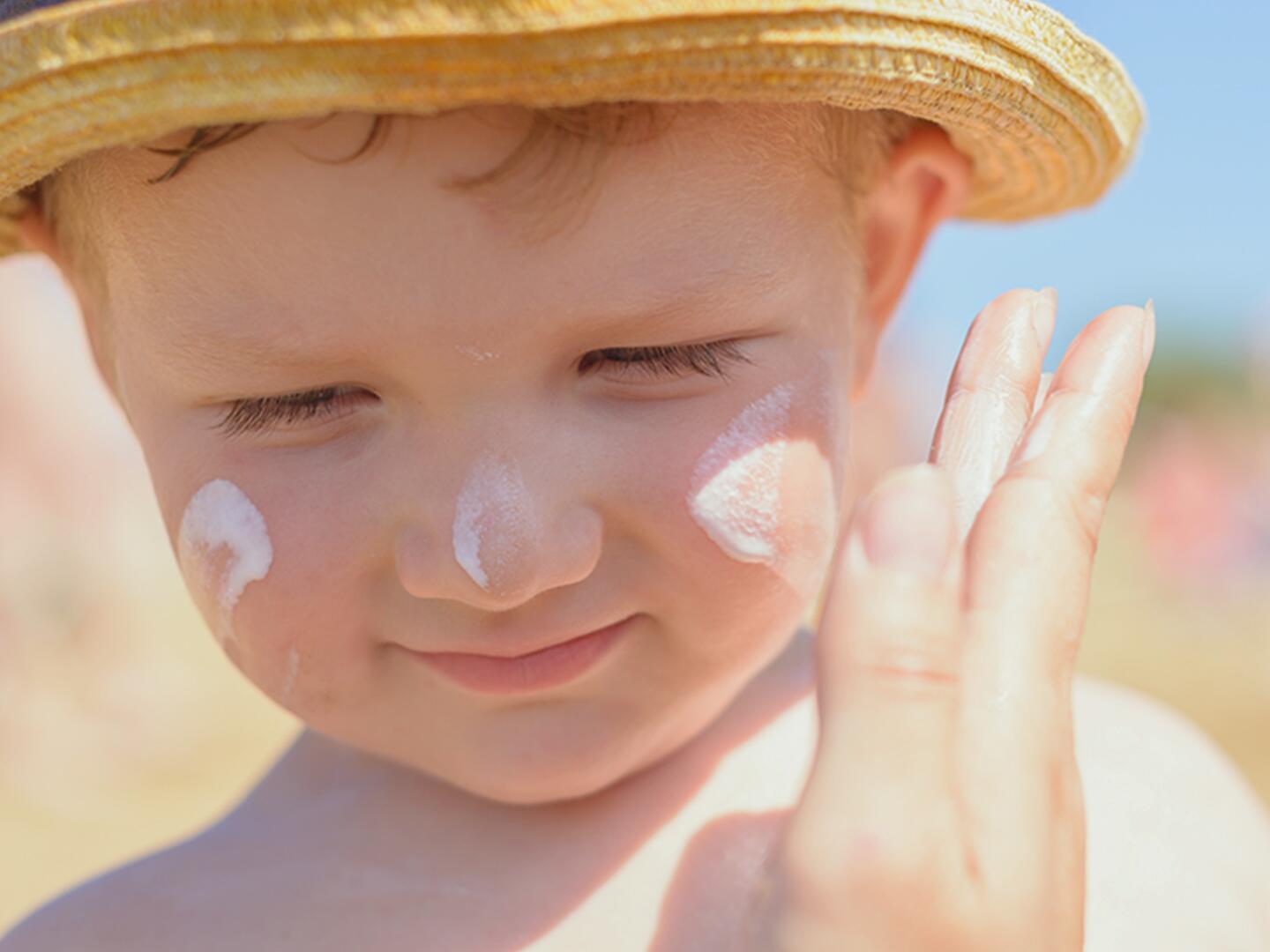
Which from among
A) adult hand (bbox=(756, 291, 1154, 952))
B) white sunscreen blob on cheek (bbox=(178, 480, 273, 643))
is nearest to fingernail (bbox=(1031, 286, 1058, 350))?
adult hand (bbox=(756, 291, 1154, 952))

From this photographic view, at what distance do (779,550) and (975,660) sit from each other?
327 millimetres

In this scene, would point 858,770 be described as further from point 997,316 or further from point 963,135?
point 963,135

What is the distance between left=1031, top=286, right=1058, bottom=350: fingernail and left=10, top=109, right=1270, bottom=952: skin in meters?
0.01

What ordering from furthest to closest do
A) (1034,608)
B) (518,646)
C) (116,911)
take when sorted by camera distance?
(116,911) → (518,646) → (1034,608)

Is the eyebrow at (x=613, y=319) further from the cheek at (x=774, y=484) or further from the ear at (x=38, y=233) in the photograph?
the ear at (x=38, y=233)

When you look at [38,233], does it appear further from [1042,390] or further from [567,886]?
[1042,390]

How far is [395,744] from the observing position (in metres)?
1.49

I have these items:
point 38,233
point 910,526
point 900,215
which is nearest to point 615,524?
point 910,526

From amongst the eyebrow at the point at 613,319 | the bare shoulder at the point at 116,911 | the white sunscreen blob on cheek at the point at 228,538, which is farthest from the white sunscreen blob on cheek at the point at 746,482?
the bare shoulder at the point at 116,911

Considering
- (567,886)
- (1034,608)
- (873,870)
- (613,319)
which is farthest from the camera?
(567,886)

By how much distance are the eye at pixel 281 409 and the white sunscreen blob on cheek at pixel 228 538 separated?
0.07 metres

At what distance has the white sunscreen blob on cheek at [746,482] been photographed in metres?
1.32

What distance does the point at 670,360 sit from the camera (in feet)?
4.27

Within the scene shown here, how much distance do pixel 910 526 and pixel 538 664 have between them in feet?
1.52
